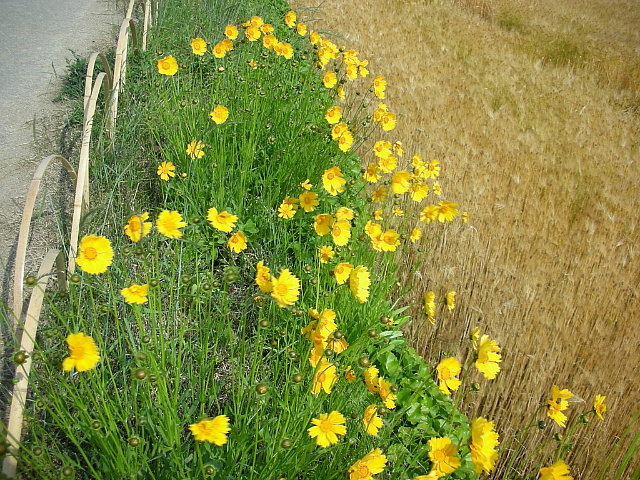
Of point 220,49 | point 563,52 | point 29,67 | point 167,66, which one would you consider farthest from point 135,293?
point 563,52

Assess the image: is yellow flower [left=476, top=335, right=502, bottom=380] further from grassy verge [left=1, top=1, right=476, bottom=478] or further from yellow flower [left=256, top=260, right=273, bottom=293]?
yellow flower [left=256, top=260, right=273, bottom=293]

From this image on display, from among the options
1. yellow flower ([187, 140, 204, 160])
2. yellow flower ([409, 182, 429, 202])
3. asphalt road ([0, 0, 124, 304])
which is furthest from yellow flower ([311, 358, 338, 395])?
asphalt road ([0, 0, 124, 304])

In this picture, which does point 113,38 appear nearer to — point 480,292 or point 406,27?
point 406,27

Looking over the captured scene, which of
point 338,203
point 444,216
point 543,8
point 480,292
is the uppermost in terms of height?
point 543,8

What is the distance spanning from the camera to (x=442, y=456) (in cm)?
120

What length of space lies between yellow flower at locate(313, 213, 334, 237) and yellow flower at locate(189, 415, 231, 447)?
933 millimetres

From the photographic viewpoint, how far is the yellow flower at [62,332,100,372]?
3.33ft

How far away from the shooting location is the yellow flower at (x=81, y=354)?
3.33 ft

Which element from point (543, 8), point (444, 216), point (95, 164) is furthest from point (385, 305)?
point (543, 8)

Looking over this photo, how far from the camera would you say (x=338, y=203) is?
2.71 meters

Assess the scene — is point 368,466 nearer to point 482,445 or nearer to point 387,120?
point 482,445

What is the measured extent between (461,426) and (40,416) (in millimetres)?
1526

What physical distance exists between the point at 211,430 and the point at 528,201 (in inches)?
103

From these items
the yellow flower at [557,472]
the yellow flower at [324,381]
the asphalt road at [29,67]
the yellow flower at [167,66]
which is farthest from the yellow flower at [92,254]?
the yellow flower at [167,66]
